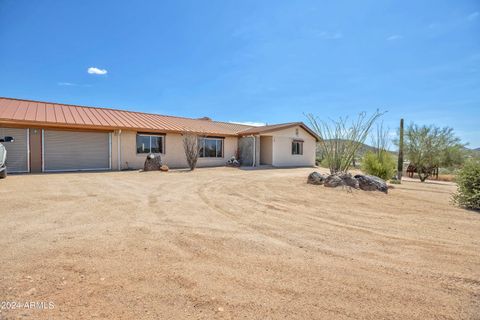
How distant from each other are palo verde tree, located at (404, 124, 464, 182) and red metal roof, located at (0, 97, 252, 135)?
1553 cm

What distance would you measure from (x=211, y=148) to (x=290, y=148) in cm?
700

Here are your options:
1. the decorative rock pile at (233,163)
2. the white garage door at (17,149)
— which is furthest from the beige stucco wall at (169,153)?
the white garage door at (17,149)

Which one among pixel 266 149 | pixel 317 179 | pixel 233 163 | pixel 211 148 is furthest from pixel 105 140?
pixel 317 179

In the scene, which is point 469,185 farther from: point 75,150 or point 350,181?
point 75,150

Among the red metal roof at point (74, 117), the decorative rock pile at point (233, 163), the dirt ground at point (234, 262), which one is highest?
the red metal roof at point (74, 117)

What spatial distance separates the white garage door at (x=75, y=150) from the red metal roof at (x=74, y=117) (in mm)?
831

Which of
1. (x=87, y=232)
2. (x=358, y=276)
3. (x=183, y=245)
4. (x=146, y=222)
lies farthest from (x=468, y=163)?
(x=87, y=232)

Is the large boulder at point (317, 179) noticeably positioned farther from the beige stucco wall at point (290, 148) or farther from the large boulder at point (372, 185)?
the beige stucco wall at point (290, 148)

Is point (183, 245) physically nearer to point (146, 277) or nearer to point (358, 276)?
point (146, 277)

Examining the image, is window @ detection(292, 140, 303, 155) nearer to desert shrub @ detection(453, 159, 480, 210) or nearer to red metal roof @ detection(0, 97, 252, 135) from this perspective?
red metal roof @ detection(0, 97, 252, 135)

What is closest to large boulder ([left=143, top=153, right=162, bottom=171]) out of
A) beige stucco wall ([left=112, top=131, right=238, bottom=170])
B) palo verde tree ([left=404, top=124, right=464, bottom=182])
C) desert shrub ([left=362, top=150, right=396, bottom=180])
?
beige stucco wall ([left=112, top=131, right=238, bottom=170])

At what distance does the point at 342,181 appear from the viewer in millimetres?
8656

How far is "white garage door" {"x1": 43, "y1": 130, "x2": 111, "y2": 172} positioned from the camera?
506 inches

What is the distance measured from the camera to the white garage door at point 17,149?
38.8 feet
